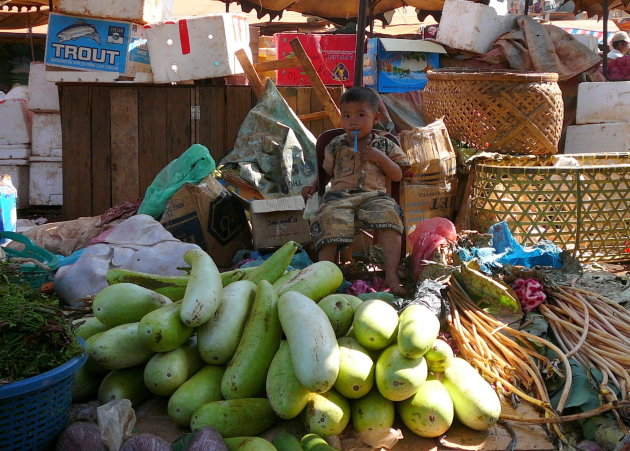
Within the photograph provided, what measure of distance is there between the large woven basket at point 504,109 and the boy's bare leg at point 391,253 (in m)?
1.49

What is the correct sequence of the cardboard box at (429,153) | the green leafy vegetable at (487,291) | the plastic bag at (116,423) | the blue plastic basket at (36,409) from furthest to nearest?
the cardboard box at (429,153) → the green leafy vegetable at (487,291) → the plastic bag at (116,423) → the blue plastic basket at (36,409)

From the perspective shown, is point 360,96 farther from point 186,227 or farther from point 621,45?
point 621,45

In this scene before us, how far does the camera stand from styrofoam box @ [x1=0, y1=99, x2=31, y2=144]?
7.57 meters

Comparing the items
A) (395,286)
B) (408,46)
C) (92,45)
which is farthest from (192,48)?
(395,286)

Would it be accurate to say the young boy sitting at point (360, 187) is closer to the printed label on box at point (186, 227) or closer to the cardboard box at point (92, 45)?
the printed label on box at point (186, 227)

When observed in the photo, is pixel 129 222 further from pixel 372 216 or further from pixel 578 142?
pixel 578 142

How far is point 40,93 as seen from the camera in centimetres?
741

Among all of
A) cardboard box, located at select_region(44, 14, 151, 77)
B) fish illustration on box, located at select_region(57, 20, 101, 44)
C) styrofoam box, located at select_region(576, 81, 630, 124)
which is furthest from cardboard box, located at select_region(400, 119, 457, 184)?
styrofoam box, located at select_region(576, 81, 630, 124)

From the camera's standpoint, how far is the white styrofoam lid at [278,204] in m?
4.68

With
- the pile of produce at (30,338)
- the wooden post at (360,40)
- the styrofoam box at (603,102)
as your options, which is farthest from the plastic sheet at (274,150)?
the styrofoam box at (603,102)

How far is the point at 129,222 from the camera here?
4402mm

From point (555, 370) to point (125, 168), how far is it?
13.6 feet

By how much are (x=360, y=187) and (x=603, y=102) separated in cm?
463

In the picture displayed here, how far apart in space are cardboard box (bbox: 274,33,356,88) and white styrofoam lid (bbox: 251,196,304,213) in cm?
386
